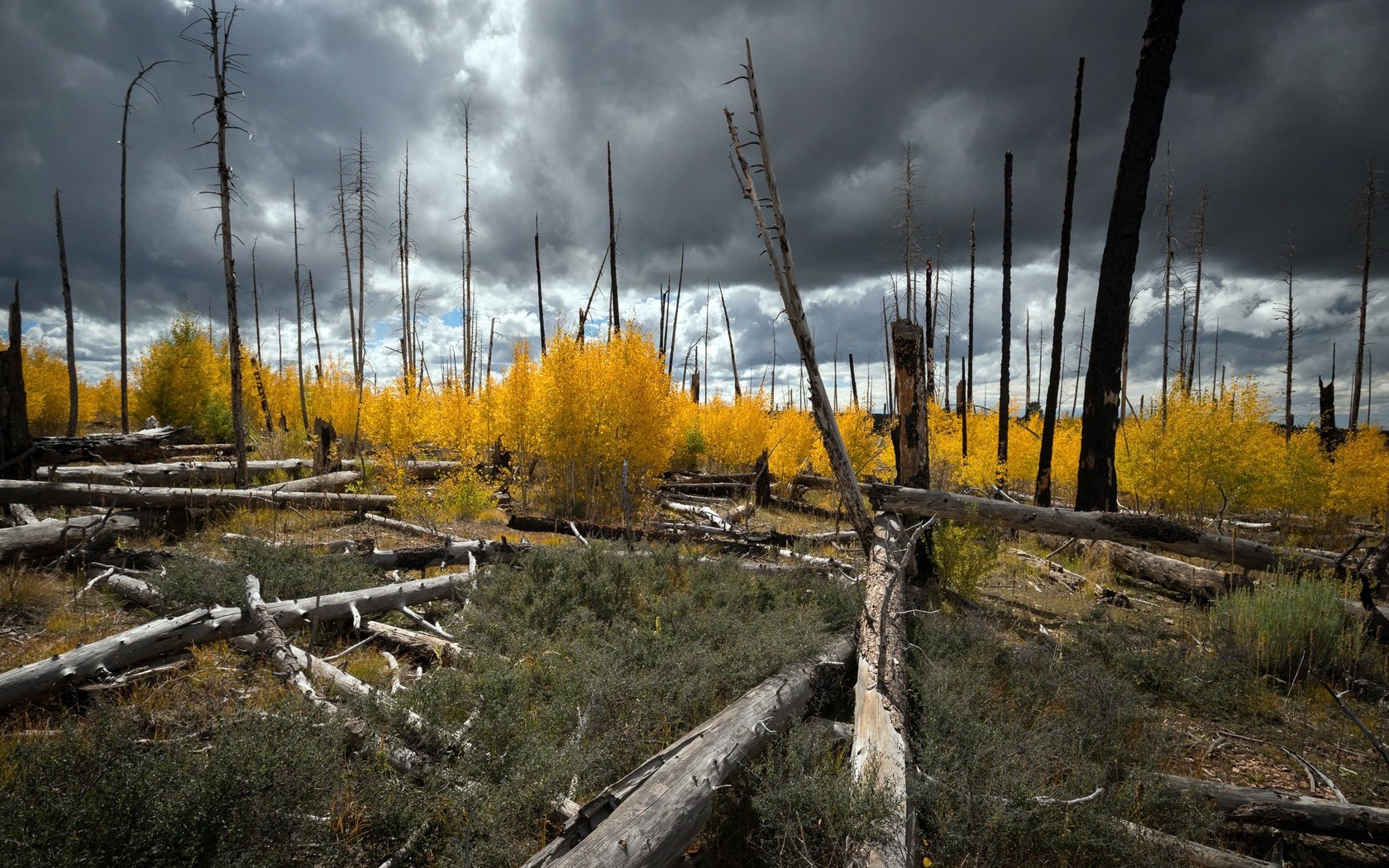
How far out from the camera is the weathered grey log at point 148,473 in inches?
319

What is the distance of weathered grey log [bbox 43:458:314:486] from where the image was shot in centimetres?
810

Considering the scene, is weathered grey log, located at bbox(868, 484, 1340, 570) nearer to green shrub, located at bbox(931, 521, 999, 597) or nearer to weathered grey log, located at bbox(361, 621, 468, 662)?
green shrub, located at bbox(931, 521, 999, 597)

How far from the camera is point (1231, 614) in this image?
532 cm

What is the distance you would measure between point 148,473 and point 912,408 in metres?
11.2

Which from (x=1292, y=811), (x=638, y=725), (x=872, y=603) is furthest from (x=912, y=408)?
(x=638, y=725)

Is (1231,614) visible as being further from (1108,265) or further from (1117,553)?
(1108,265)

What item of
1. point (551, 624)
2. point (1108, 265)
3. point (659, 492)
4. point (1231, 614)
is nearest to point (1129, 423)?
point (1108, 265)

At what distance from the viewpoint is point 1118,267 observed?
7359mm

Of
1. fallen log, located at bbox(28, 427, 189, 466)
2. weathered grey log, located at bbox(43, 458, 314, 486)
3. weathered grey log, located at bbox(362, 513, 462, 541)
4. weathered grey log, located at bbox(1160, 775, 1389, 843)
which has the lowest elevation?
weathered grey log, located at bbox(1160, 775, 1389, 843)

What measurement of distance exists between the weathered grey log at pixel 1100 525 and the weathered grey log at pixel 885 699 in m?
0.77

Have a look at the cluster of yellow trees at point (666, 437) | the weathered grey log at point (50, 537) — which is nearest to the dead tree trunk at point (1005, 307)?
the cluster of yellow trees at point (666, 437)

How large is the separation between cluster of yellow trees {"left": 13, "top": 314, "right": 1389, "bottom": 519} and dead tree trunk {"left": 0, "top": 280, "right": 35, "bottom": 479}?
16.6 feet

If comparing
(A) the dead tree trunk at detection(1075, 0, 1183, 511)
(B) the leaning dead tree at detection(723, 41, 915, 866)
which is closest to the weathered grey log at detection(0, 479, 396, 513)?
(B) the leaning dead tree at detection(723, 41, 915, 866)

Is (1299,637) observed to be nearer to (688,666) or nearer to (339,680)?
(688,666)
